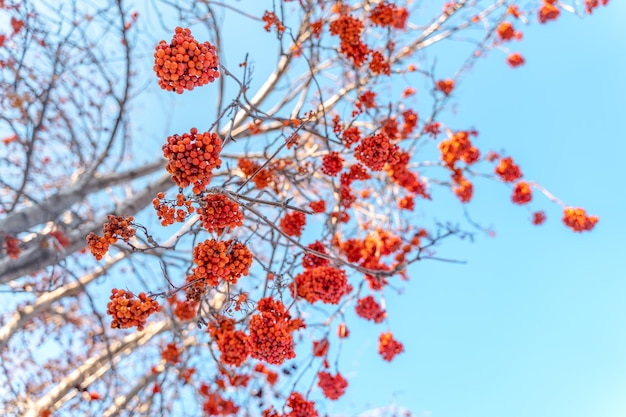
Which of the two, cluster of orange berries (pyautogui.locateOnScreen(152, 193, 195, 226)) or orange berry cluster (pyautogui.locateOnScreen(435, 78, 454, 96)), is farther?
orange berry cluster (pyautogui.locateOnScreen(435, 78, 454, 96))

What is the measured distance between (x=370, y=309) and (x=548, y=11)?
5.19 m

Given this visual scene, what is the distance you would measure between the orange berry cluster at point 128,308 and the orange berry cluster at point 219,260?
281 mm

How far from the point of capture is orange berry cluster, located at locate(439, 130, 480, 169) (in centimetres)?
517

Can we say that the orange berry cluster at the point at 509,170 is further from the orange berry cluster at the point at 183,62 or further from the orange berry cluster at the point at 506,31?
the orange berry cluster at the point at 183,62

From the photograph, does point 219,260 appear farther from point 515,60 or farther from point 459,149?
point 515,60

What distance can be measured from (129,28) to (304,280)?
3.84 meters

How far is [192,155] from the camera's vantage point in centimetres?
192

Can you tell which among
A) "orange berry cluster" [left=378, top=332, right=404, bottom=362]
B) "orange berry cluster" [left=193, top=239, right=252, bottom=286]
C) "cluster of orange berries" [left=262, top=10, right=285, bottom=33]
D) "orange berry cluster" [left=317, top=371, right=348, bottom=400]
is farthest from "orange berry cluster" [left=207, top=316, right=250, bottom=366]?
"cluster of orange berries" [left=262, top=10, right=285, bottom=33]

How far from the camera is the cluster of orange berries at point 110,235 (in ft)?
6.68

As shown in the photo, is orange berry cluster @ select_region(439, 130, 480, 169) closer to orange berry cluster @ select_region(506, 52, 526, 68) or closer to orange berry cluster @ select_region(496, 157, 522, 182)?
orange berry cluster @ select_region(496, 157, 522, 182)

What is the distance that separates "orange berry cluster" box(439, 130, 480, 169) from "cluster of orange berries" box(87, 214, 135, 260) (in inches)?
165

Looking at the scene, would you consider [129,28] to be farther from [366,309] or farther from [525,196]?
[525,196]

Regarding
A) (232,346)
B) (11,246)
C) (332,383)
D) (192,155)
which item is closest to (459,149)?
(332,383)

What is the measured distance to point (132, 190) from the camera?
810 cm
